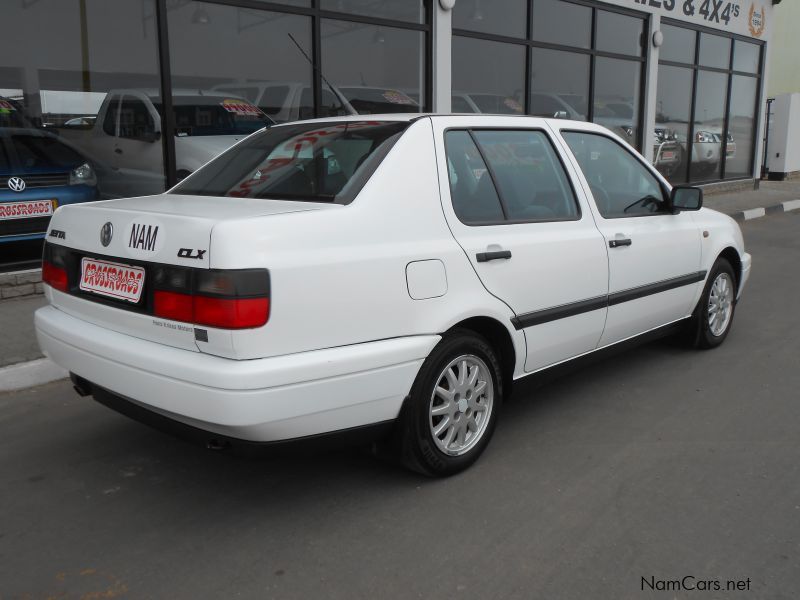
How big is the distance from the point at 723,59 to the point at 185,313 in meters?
16.5

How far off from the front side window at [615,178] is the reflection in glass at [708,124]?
40.3 feet

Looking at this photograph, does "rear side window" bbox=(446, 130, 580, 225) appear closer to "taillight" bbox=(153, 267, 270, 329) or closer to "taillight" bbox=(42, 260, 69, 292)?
"taillight" bbox=(153, 267, 270, 329)

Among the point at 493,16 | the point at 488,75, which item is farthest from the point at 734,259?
the point at 493,16

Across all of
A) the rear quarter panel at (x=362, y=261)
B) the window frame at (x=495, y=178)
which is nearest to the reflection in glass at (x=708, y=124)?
the window frame at (x=495, y=178)

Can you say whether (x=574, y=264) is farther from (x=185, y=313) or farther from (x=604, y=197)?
(x=185, y=313)

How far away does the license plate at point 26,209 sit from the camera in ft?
20.9

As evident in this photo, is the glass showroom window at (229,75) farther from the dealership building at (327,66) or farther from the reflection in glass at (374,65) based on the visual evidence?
the reflection in glass at (374,65)

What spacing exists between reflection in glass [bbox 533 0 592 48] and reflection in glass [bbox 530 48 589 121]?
205mm

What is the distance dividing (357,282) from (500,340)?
982 millimetres

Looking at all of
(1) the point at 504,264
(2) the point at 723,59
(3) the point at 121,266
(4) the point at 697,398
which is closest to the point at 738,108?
(2) the point at 723,59

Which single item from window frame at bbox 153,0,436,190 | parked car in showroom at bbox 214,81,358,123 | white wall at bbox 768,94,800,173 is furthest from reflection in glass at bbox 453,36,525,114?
white wall at bbox 768,94,800,173

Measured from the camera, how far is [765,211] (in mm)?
13508

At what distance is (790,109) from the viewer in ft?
60.4

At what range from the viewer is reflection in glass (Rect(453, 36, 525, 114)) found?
34.7 ft
